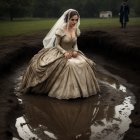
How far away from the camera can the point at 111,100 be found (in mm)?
9578

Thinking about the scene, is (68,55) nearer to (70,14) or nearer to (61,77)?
(61,77)

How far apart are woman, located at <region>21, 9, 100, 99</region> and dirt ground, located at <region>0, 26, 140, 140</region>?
0.82m

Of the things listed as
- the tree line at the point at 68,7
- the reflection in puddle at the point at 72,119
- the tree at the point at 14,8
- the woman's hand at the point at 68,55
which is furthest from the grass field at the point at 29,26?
the tree line at the point at 68,7

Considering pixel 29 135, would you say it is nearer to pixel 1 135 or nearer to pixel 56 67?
pixel 1 135

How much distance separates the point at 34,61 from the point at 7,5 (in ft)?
84.1

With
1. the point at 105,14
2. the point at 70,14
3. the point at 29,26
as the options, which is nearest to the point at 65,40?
the point at 70,14

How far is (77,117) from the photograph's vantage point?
839 centimetres

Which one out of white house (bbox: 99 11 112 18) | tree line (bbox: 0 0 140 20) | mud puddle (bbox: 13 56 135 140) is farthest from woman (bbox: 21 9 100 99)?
white house (bbox: 99 11 112 18)

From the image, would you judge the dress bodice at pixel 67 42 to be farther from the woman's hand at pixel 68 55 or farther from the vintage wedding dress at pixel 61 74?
the woman's hand at pixel 68 55

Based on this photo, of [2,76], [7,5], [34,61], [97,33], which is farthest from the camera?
[7,5]

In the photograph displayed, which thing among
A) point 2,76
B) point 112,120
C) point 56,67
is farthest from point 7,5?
point 112,120

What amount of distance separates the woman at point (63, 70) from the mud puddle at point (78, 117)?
253 millimetres

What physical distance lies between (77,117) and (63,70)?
1751 mm

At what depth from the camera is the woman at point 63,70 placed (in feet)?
31.5
